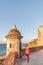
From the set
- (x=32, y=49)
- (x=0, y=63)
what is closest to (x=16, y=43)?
(x=0, y=63)


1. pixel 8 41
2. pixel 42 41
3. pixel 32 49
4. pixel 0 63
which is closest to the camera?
pixel 0 63

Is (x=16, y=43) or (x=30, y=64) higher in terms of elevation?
(x=16, y=43)

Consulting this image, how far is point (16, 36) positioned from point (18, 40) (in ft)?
1.02

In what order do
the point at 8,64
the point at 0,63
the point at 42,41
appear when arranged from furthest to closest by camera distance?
1. the point at 42,41
2. the point at 0,63
3. the point at 8,64

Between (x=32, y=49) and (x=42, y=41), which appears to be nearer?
(x=32, y=49)

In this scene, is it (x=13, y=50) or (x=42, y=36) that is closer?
(x=13, y=50)

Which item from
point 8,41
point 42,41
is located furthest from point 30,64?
point 42,41

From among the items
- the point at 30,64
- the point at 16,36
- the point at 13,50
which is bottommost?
the point at 30,64

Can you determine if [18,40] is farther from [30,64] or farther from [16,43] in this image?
[30,64]

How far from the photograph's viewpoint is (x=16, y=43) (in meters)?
12.4

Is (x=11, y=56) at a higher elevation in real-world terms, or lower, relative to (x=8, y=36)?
lower

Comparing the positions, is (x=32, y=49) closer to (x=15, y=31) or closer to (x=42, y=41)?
(x=15, y=31)

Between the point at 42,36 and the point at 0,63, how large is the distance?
121 feet

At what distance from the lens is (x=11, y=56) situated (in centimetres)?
1116
